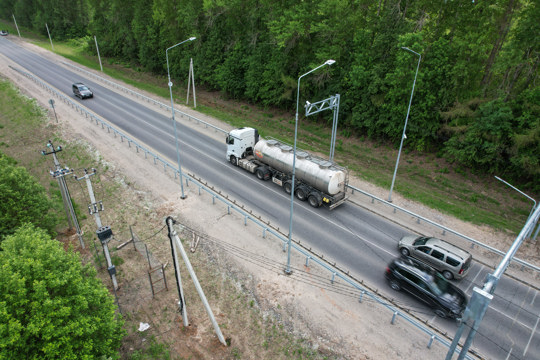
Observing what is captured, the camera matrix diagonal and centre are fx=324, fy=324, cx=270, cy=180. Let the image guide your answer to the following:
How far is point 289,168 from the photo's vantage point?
24906 millimetres

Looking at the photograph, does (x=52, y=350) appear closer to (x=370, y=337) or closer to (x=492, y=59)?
(x=370, y=337)

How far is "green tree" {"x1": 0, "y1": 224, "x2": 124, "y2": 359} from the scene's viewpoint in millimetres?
9977

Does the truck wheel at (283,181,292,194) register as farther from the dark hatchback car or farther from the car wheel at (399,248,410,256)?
the dark hatchback car

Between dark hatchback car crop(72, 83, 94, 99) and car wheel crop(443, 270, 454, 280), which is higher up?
dark hatchback car crop(72, 83, 94, 99)

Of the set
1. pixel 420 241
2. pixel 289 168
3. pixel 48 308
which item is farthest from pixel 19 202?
pixel 420 241

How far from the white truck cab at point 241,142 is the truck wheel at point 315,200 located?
26.0 feet

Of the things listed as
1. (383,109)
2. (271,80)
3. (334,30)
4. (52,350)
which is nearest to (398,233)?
(383,109)

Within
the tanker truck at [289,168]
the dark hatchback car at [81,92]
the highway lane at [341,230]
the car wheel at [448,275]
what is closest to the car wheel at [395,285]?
the highway lane at [341,230]

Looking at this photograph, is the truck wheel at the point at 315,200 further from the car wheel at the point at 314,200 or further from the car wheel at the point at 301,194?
the car wheel at the point at 301,194

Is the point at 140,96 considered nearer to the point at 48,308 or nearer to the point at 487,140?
the point at 48,308

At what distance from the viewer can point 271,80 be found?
41625 millimetres

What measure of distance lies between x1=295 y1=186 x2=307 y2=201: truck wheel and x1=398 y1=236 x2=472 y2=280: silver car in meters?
7.46

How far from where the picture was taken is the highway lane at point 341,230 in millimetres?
15516

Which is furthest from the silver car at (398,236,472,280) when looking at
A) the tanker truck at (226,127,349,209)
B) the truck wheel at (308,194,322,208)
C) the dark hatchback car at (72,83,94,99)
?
the dark hatchback car at (72,83,94,99)
